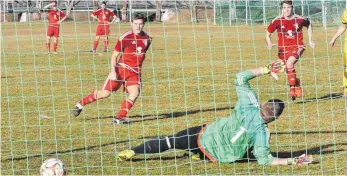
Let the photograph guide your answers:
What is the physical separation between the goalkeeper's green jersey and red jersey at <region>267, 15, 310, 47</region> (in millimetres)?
5115


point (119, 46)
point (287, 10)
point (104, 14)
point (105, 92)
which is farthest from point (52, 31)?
point (119, 46)

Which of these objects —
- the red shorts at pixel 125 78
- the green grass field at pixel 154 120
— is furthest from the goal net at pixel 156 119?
the red shorts at pixel 125 78

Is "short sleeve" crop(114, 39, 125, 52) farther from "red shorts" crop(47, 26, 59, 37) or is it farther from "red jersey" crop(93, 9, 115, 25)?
"red shorts" crop(47, 26, 59, 37)

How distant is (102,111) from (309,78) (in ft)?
19.8

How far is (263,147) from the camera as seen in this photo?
23.3 ft

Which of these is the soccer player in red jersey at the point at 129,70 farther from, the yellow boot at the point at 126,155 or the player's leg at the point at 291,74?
the player's leg at the point at 291,74

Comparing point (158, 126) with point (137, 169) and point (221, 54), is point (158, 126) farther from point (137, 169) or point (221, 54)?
point (221, 54)

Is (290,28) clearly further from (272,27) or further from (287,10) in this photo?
(287,10)

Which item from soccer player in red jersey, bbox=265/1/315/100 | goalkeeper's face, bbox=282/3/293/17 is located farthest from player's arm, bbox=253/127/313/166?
soccer player in red jersey, bbox=265/1/315/100

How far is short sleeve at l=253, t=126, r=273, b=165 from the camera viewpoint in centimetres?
710

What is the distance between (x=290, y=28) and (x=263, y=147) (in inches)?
221

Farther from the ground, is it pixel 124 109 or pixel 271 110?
pixel 271 110

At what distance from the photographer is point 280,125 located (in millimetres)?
9891

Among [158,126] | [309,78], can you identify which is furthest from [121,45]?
[309,78]
